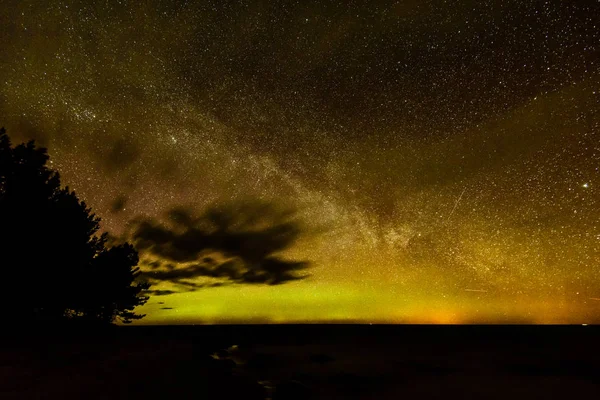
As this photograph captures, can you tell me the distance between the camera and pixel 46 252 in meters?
18.5

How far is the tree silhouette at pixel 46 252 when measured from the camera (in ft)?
57.9

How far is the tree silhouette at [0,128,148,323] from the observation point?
1766cm
